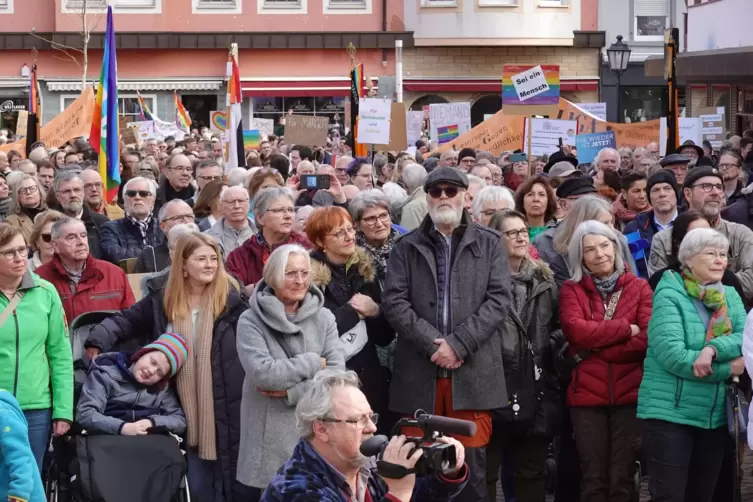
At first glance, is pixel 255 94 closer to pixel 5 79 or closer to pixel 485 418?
pixel 5 79

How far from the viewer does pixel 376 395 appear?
25.8 ft

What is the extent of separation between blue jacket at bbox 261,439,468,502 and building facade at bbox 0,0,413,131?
35.5m

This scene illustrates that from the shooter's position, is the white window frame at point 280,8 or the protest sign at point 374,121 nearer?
the protest sign at point 374,121

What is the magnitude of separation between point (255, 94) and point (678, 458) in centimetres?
3372

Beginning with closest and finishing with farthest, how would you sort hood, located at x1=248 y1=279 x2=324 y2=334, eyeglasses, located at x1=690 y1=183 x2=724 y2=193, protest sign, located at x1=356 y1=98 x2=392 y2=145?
hood, located at x1=248 y1=279 x2=324 y2=334 < eyeglasses, located at x1=690 y1=183 x2=724 y2=193 < protest sign, located at x1=356 y1=98 x2=392 y2=145

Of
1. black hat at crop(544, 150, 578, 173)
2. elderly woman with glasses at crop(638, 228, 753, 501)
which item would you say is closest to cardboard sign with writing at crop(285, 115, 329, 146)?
black hat at crop(544, 150, 578, 173)

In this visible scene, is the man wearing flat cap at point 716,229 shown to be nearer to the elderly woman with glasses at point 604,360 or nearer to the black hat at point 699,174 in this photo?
the black hat at point 699,174

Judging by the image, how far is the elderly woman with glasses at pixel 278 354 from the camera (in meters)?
6.87

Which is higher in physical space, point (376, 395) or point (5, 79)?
point (5, 79)

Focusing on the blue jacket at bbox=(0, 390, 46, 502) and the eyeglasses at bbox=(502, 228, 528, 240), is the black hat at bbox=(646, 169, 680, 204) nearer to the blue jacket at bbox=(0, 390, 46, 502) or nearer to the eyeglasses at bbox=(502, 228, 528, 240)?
the eyeglasses at bbox=(502, 228, 528, 240)

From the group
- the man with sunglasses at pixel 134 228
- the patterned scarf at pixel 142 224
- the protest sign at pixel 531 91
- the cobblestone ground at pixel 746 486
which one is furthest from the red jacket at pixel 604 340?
the protest sign at pixel 531 91

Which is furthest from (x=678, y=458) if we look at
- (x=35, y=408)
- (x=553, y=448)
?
(x=35, y=408)

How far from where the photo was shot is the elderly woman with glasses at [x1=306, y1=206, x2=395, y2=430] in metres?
7.71

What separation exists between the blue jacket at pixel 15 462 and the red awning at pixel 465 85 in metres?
35.2
